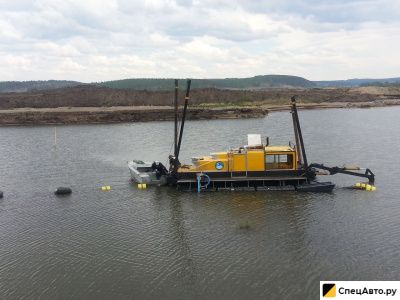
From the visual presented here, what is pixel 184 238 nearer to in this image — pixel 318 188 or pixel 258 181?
pixel 258 181

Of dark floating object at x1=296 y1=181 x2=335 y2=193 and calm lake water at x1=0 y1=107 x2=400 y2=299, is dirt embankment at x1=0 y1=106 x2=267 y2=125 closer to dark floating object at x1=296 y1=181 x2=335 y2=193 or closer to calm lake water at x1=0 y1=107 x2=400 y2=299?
calm lake water at x1=0 y1=107 x2=400 y2=299

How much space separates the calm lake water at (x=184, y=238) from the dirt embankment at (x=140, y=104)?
53153 mm

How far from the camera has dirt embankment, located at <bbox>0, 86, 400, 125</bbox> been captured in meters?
94.6

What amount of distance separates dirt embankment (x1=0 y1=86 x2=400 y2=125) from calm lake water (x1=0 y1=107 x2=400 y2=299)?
2093 inches

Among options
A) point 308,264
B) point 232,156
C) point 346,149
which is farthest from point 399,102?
point 308,264

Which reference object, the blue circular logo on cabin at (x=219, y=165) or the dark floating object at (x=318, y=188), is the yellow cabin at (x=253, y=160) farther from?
the dark floating object at (x=318, y=188)

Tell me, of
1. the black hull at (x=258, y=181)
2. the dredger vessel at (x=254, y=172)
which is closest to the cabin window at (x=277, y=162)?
the dredger vessel at (x=254, y=172)

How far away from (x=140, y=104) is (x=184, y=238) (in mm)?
103501

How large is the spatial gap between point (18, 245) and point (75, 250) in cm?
324

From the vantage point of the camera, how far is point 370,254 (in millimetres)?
20578

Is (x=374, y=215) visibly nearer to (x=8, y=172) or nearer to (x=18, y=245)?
(x=18, y=245)

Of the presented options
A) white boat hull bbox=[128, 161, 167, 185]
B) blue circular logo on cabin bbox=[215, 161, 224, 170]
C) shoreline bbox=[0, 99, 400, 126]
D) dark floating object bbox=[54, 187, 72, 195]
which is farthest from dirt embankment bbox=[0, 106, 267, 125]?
blue circular logo on cabin bbox=[215, 161, 224, 170]

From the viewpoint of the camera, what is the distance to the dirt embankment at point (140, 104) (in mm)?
94625

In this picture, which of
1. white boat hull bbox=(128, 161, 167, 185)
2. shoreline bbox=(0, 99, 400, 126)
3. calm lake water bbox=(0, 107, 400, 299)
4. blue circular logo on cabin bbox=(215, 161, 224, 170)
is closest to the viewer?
calm lake water bbox=(0, 107, 400, 299)
